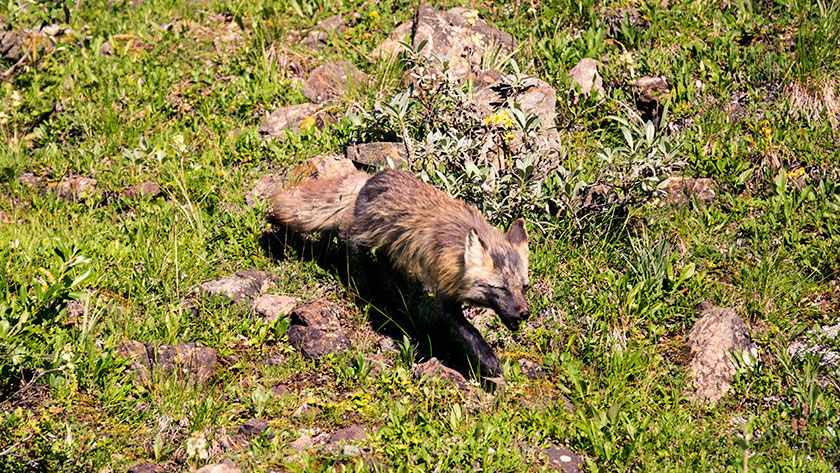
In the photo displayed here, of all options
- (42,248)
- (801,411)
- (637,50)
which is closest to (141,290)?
(42,248)

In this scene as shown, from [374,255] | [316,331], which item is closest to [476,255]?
[374,255]

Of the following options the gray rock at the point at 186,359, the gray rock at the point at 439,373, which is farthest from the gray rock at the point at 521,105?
the gray rock at the point at 186,359

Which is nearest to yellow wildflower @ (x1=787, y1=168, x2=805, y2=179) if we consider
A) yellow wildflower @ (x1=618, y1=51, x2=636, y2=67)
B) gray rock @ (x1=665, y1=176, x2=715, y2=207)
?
gray rock @ (x1=665, y1=176, x2=715, y2=207)

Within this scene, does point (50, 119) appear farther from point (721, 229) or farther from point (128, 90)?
point (721, 229)

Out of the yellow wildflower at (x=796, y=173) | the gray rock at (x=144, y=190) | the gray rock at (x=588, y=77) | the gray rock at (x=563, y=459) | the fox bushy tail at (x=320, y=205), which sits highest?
the gray rock at (x=588, y=77)

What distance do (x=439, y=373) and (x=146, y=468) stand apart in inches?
90.0

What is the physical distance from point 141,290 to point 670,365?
15.2ft

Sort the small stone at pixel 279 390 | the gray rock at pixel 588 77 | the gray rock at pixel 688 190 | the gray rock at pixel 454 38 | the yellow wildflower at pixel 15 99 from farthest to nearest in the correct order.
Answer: the gray rock at pixel 454 38 → the gray rock at pixel 588 77 → the yellow wildflower at pixel 15 99 → the gray rock at pixel 688 190 → the small stone at pixel 279 390

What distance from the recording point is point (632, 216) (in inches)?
279

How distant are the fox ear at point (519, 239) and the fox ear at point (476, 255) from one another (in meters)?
0.36

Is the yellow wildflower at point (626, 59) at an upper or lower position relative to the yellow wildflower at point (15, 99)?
upper

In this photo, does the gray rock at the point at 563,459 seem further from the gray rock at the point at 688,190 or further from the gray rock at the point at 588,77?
the gray rock at the point at 588,77

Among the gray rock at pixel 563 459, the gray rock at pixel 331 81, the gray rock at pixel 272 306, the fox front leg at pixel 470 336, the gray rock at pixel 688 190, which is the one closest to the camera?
the gray rock at pixel 563 459

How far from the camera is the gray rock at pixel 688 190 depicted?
7234 mm
